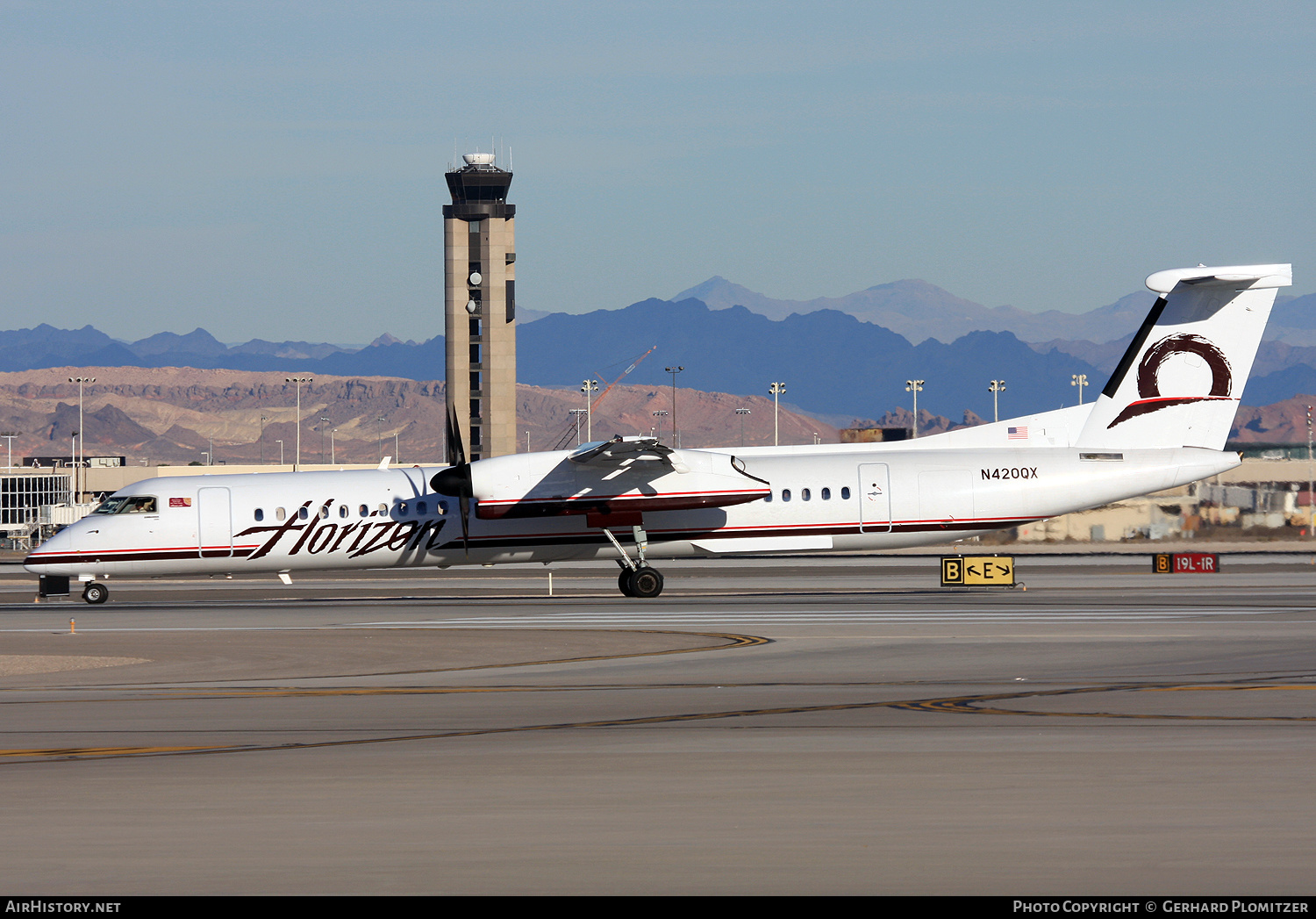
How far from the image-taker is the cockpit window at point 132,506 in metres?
34.2

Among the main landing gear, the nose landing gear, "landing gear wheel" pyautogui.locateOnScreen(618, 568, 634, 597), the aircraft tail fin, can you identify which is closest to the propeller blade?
the main landing gear

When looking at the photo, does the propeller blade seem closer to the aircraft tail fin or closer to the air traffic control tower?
the aircraft tail fin

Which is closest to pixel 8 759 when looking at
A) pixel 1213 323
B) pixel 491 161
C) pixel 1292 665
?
pixel 1292 665

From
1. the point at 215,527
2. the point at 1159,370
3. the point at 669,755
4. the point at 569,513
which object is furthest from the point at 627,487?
the point at 669,755

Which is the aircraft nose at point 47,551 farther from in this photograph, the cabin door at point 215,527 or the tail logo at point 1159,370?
the tail logo at point 1159,370

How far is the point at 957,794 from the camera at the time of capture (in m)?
9.20

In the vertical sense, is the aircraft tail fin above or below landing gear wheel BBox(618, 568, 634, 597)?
above

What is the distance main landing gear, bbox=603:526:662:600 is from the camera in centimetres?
3412

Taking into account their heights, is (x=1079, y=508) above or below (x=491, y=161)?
below

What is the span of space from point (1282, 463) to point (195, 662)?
67.1m

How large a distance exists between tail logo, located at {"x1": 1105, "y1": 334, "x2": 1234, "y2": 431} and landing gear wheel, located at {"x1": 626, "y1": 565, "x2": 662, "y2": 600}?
41.1 ft

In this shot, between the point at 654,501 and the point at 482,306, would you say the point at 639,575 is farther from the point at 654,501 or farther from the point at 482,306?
the point at 482,306

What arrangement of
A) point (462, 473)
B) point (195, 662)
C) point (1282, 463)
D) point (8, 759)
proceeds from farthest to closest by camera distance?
point (1282, 463)
point (462, 473)
point (195, 662)
point (8, 759)

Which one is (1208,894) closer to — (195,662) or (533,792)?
(533,792)
